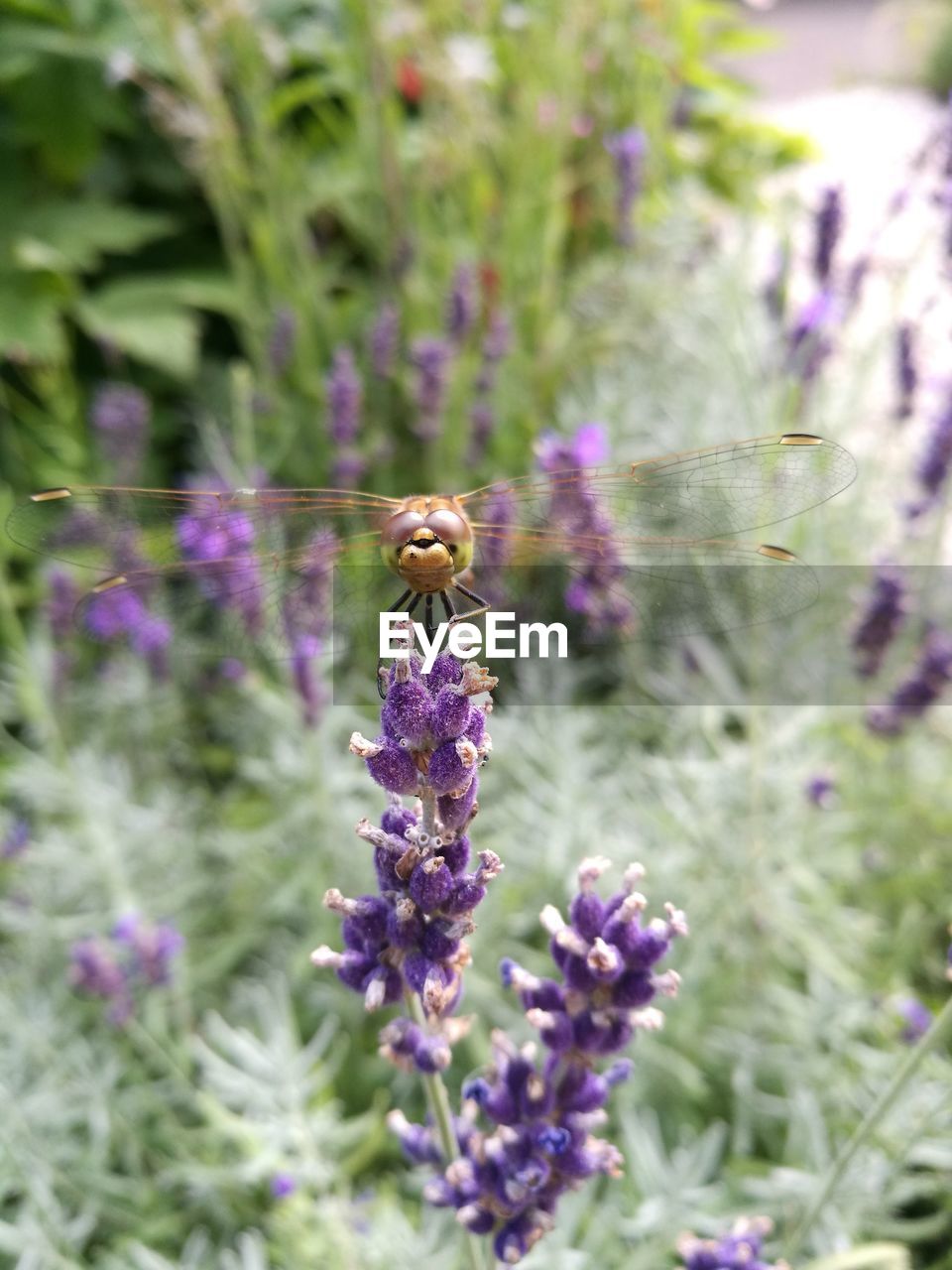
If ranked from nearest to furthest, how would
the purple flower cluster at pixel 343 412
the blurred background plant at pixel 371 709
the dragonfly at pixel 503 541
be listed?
the dragonfly at pixel 503 541 < the blurred background plant at pixel 371 709 < the purple flower cluster at pixel 343 412

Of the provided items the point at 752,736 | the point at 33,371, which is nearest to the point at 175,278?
the point at 33,371

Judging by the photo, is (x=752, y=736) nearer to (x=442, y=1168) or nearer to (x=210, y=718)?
(x=442, y=1168)

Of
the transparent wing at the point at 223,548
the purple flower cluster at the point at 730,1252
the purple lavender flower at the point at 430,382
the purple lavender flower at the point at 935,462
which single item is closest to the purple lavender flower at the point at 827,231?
the purple lavender flower at the point at 935,462

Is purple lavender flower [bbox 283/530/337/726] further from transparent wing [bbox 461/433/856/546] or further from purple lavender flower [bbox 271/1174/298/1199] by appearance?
purple lavender flower [bbox 271/1174/298/1199]

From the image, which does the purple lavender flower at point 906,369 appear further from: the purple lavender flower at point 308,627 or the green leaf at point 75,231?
the green leaf at point 75,231

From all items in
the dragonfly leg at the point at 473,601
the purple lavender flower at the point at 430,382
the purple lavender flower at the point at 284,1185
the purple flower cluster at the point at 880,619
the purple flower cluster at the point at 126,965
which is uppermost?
the dragonfly leg at the point at 473,601

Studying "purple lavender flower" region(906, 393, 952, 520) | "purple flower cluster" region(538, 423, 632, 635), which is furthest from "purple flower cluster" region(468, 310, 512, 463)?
"purple lavender flower" region(906, 393, 952, 520)
